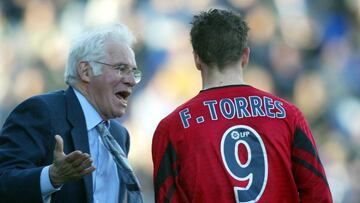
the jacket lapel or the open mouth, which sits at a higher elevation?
the open mouth

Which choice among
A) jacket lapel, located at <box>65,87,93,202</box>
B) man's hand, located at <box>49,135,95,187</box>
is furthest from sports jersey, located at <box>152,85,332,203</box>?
jacket lapel, located at <box>65,87,93,202</box>

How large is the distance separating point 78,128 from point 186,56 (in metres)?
6.39

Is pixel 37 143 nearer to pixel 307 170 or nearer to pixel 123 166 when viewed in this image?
pixel 123 166

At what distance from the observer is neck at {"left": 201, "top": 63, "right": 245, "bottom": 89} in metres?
2.95

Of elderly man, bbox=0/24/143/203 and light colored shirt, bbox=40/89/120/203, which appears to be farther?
light colored shirt, bbox=40/89/120/203

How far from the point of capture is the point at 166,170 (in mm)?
2891

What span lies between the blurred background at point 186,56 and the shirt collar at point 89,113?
5597mm

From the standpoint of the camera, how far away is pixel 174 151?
2.89 meters

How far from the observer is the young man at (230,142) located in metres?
2.84

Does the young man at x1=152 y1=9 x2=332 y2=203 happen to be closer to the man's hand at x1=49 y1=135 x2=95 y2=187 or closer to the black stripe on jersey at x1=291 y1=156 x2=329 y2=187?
the black stripe on jersey at x1=291 y1=156 x2=329 y2=187

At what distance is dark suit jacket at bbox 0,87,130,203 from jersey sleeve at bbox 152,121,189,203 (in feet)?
1.76

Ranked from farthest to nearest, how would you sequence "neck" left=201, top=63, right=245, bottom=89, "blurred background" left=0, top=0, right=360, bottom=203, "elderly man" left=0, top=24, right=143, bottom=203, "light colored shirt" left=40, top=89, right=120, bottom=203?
"blurred background" left=0, top=0, right=360, bottom=203
"light colored shirt" left=40, top=89, right=120, bottom=203
"elderly man" left=0, top=24, right=143, bottom=203
"neck" left=201, top=63, right=245, bottom=89

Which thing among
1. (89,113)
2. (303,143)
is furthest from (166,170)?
(89,113)

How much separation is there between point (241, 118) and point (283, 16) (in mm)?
7313
